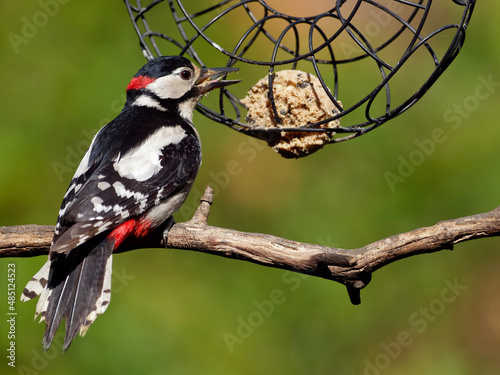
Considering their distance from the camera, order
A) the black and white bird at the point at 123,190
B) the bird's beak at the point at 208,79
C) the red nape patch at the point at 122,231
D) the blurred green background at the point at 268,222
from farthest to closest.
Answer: the blurred green background at the point at 268,222 → the bird's beak at the point at 208,79 → the red nape patch at the point at 122,231 → the black and white bird at the point at 123,190

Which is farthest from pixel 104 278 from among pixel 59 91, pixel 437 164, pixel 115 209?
pixel 437 164

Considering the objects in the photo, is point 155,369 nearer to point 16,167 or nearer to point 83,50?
point 16,167

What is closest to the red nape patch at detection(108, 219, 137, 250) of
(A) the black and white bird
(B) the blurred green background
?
(A) the black and white bird

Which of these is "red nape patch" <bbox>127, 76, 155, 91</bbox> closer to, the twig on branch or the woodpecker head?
the woodpecker head

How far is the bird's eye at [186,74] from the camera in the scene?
290 cm

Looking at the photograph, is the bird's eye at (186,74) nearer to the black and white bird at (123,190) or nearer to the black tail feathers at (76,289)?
the black and white bird at (123,190)

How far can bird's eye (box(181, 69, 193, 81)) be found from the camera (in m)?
2.90

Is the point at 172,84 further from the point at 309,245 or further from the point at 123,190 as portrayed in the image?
the point at 309,245

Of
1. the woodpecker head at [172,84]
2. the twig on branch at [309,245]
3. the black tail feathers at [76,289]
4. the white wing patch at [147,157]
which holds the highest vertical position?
the woodpecker head at [172,84]

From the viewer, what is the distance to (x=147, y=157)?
278 centimetres

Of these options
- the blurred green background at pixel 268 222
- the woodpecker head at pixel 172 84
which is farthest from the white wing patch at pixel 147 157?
the blurred green background at pixel 268 222

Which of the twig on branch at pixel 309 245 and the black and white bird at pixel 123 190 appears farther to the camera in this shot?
the black and white bird at pixel 123 190

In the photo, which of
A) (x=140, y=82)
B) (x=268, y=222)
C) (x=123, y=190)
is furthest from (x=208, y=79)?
(x=268, y=222)

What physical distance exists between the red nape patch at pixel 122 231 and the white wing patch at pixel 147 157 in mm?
177
